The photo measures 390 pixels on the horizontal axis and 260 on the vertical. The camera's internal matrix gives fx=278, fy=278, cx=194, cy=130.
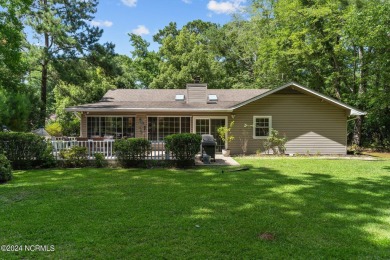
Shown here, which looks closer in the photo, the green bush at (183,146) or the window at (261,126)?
the green bush at (183,146)

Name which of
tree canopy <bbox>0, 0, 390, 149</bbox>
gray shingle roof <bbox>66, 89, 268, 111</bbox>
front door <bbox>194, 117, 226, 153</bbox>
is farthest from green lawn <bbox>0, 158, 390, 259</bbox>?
tree canopy <bbox>0, 0, 390, 149</bbox>

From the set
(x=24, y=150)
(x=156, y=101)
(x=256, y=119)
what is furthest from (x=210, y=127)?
(x=24, y=150)

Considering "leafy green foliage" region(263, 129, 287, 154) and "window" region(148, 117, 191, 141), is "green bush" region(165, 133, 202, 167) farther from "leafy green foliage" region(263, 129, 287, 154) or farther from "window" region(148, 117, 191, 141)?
"leafy green foliage" region(263, 129, 287, 154)

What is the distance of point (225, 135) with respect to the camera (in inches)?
569

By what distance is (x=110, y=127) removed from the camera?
49.6 feet

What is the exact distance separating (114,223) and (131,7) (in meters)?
17.2

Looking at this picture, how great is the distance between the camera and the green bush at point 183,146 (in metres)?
9.62

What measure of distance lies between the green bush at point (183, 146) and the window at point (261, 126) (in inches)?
220

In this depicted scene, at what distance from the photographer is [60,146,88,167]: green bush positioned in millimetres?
9773

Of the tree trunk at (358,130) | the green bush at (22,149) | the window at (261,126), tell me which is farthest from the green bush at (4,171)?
the tree trunk at (358,130)

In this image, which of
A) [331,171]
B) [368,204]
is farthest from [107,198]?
[331,171]

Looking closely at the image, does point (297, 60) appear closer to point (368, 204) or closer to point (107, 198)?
point (368, 204)

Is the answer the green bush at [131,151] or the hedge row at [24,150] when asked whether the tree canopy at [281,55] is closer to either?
the hedge row at [24,150]

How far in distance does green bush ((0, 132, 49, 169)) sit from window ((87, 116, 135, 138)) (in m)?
5.28
